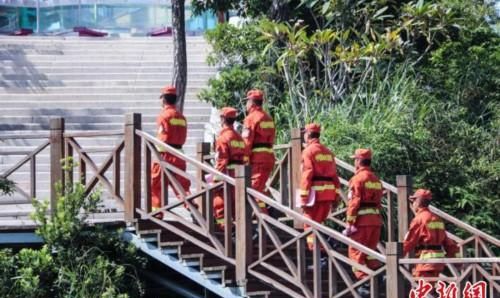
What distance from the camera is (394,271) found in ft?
46.2

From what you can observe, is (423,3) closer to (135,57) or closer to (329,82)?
(329,82)

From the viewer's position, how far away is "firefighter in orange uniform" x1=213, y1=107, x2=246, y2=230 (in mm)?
15703

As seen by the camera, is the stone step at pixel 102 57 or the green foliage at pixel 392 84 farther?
the stone step at pixel 102 57

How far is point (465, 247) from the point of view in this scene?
54.3 feet

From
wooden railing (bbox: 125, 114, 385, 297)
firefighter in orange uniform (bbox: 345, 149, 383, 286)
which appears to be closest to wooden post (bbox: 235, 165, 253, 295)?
wooden railing (bbox: 125, 114, 385, 297)

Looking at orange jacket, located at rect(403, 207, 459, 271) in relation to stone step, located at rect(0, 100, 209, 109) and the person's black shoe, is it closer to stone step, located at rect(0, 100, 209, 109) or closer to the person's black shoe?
the person's black shoe

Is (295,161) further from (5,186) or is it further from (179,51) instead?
(179,51)

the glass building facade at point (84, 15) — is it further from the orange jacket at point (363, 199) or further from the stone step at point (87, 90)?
Result: the orange jacket at point (363, 199)

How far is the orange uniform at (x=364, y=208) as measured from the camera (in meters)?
15.5

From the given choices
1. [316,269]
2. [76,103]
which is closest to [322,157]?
[316,269]

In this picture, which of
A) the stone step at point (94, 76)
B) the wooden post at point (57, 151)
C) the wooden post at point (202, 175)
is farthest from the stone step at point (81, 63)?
the wooden post at point (57, 151)

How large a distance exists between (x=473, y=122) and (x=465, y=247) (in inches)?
219

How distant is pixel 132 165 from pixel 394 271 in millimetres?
3163

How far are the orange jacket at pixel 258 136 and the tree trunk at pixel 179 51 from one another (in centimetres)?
591
